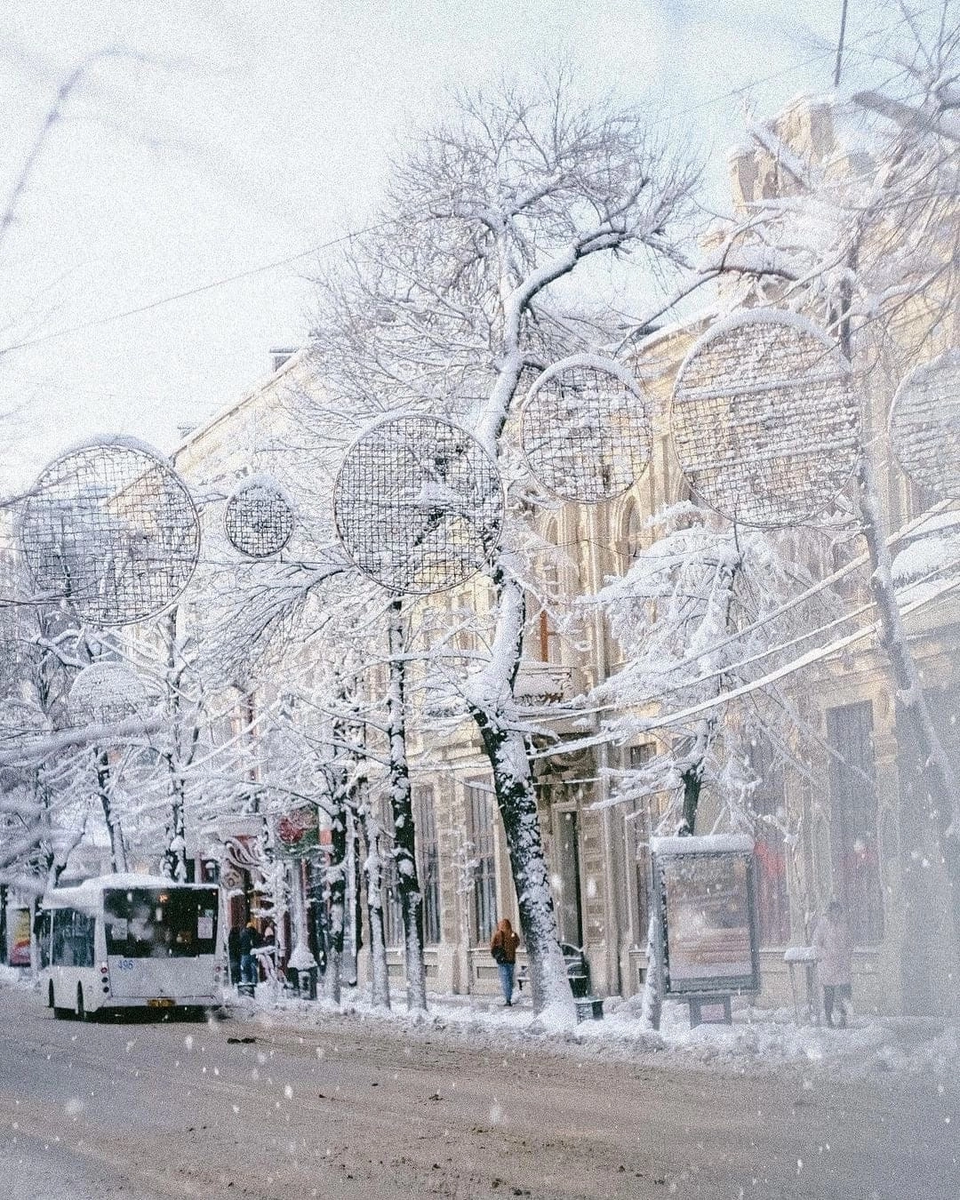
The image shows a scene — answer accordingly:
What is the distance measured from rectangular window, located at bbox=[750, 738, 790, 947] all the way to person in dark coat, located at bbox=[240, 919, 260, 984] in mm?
17538

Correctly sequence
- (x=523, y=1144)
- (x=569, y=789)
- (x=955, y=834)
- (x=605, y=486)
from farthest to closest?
(x=569, y=789)
(x=955, y=834)
(x=523, y=1144)
(x=605, y=486)

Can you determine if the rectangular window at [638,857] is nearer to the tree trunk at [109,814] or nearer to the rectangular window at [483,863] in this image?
the rectangular window at [483,863]

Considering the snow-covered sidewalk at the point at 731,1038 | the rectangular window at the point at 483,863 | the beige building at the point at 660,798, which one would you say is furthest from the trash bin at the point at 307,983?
the snow-covered sidewalk at the point at 731,1038

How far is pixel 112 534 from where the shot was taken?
12461mm

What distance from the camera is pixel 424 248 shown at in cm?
2817

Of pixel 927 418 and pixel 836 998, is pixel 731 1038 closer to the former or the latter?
pixel 836 998

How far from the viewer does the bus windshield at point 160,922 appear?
136 feet

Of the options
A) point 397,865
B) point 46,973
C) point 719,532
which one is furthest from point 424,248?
point 46,973

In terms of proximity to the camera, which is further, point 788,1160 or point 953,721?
point 953,721

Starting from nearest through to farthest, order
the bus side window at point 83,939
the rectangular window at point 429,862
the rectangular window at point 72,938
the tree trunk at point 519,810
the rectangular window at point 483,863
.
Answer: the tree trunk at point 519,810, the bus side window at point 83,939, the rectangular window at point 72,938, the rectangular window at point 483,863, the rectangular window at point 429,862

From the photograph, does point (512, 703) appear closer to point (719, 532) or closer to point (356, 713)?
point (719, 532)

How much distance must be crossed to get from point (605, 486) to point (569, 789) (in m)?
28.3

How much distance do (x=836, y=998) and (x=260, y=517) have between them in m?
14.3

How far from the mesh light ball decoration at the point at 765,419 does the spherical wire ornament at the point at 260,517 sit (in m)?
3.76
